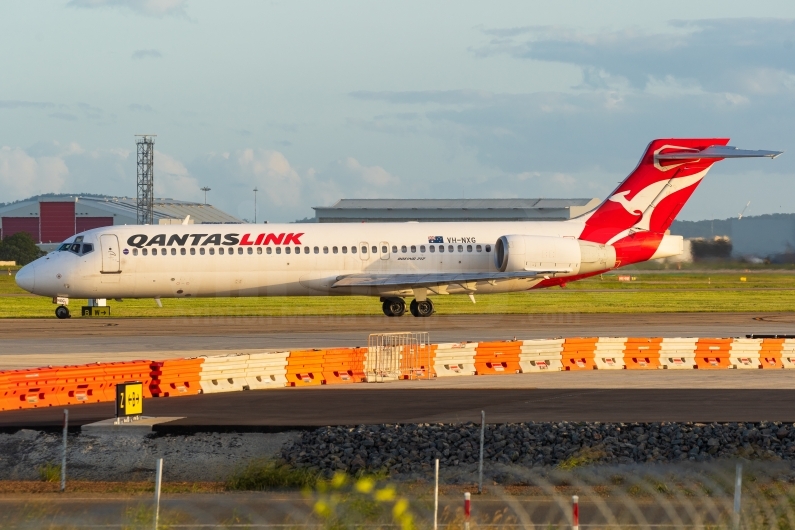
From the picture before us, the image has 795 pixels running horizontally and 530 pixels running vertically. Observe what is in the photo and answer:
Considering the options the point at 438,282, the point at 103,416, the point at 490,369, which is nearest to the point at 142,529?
the point at 103,416

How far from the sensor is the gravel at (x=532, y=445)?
15.9 metres

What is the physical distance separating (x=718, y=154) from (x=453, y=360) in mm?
20378

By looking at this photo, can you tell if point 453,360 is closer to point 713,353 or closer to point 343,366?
point 343,366

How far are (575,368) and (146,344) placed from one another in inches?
502

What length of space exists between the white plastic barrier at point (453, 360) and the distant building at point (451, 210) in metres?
75.9

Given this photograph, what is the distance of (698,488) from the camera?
12406 millimetres

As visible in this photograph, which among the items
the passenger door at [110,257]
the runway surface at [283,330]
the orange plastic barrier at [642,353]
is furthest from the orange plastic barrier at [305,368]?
the passenger door at [110,257]

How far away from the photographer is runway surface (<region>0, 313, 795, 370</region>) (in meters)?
29.3

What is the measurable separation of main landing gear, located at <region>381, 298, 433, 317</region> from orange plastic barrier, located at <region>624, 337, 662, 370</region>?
15.5 m

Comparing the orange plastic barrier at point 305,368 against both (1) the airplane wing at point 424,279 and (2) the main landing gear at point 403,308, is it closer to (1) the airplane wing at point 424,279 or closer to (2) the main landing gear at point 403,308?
(1) the airplane wing at point 424,279

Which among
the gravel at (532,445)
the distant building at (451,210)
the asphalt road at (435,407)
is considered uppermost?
the distant building at (451,210)

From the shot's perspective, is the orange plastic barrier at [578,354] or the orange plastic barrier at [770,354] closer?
the orange plastic barrier at [578,354]

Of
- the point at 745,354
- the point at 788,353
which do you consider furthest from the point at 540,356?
the point at 788,353

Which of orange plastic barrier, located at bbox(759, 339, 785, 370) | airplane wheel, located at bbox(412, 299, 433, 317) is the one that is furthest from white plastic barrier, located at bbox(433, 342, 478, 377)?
airplane wheel, located at bbox(412, 299, 433, 317)
